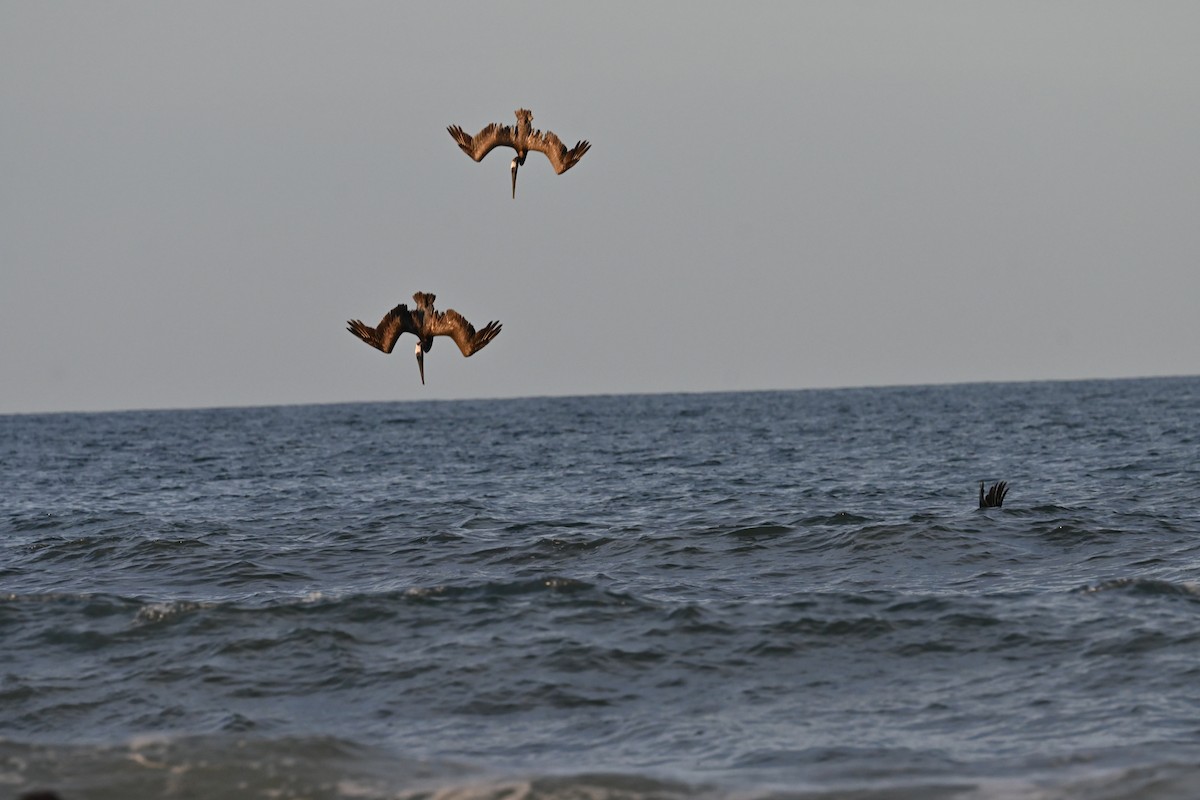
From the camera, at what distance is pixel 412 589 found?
1897 cm

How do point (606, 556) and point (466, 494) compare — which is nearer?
point (606, 556)

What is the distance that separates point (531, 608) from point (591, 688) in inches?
140

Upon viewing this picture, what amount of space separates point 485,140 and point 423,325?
3293mm

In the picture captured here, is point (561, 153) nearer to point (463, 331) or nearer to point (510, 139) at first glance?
point (510, 139)

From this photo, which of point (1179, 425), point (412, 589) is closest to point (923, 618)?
point (412, 589)

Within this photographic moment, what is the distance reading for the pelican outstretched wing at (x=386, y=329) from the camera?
52.7 ft

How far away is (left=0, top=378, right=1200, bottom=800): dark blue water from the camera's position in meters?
11.6

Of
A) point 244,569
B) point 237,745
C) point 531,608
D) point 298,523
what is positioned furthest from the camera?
point 298,523

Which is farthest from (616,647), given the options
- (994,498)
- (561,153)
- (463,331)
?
(994,498)

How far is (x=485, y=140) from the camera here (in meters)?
18.3

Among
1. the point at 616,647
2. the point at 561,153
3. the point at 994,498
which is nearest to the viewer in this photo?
the point at 616,647

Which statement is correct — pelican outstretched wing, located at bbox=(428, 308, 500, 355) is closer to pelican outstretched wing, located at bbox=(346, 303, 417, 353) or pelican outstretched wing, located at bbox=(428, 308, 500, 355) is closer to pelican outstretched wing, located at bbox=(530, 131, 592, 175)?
pelican outstretched wing, located at bbox=(346, 303, 417, 353)

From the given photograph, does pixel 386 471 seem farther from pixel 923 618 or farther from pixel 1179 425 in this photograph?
pixel 1179 425

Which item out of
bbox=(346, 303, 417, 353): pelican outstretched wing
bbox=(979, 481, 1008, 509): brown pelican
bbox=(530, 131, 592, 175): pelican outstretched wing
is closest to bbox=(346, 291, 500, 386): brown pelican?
bbox=(346, 303, 417, 353): pelican outstretched wing
